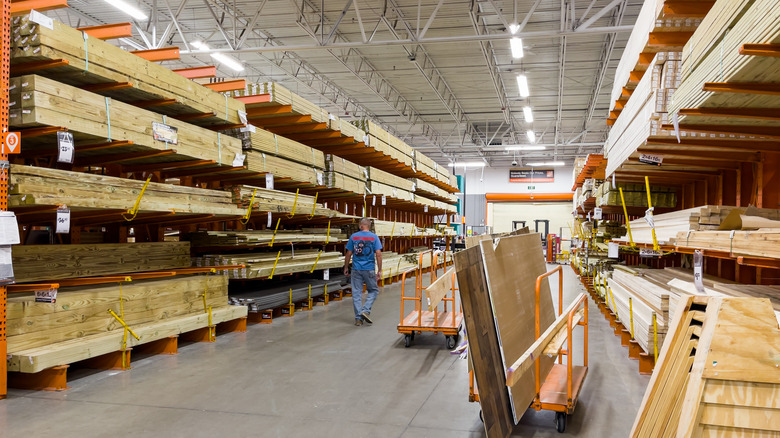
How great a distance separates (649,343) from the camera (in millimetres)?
5648

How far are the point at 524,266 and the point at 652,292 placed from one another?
154 centimetres

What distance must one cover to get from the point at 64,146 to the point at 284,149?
4639 mm

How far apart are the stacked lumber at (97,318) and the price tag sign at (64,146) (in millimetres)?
1394

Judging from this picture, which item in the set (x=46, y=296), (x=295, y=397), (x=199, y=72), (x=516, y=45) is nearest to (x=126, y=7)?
(x=199, y=72)

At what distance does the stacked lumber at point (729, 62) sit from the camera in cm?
298

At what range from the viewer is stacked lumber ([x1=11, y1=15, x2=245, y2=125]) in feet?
16.9

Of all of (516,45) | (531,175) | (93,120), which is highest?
(516,45)

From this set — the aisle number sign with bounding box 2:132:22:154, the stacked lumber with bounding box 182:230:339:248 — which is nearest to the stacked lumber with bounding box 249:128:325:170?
the stacked lumber with bounding box 182:230:339:248

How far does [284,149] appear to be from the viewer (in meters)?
9.56

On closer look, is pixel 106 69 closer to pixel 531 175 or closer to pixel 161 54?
pixel 161 54

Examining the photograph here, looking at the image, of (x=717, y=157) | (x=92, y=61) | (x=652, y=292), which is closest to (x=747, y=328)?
(x=652, y=292)

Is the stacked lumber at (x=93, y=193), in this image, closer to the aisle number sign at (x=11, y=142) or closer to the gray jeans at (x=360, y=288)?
the aisle number sign at (x=11, y=142)

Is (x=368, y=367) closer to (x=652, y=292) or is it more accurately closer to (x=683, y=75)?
(x=652, y=292)

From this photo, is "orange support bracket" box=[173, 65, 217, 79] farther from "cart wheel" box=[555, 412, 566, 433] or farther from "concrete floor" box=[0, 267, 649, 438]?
"cart wheel" box=[555, 412, 566, 433]
